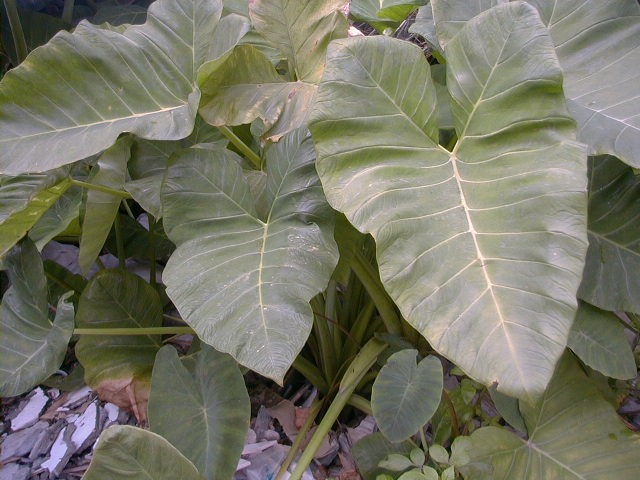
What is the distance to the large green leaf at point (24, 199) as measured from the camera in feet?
3.58

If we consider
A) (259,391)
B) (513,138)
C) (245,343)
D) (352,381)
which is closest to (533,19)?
(513,138)

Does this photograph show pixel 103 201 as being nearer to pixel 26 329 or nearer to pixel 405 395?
pixel 26 329

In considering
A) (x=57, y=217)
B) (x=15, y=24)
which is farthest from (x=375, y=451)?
(x=15, y=24)

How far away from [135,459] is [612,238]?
3.12 ft

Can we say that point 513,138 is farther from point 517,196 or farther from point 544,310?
point 544,310

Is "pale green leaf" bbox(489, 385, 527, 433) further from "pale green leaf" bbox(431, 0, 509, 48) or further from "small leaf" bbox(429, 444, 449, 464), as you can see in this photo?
"pale green leaf" bbox(431, 0, 509, 48)

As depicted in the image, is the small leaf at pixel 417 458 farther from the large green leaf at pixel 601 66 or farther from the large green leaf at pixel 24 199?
the large green leaf at pixel 24 199

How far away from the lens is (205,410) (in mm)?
1066

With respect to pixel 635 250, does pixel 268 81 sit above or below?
above

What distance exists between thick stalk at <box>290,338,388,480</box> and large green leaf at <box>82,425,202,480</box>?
28 cm

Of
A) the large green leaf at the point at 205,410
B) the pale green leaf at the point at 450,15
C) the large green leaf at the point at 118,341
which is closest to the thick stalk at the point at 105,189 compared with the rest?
the large green leaf at the point at 118,341

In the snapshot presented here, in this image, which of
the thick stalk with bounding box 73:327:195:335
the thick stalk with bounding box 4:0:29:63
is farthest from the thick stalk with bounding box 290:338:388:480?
the thick stalk with bounding box 4:0:29:63

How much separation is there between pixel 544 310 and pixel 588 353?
0.40m

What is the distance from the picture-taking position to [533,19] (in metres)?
0.90
